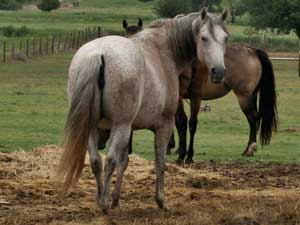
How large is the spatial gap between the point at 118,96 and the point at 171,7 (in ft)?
238

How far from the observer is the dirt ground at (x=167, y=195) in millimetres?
8797

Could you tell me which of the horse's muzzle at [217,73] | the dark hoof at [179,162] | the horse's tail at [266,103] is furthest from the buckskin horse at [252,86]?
the horse's muzzle at [217,73]

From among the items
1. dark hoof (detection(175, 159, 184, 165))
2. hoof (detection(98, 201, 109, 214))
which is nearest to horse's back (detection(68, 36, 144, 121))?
hoof (detection(98, 201, 109, 214))

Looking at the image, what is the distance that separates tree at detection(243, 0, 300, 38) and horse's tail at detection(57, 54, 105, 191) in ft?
172

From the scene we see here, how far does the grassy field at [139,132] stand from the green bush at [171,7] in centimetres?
4262

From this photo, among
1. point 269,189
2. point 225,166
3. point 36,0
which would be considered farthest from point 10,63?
point 36,0

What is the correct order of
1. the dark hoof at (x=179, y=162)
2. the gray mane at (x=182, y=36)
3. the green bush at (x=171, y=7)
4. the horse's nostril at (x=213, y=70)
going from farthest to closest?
1. the green bush at (x=171, y=7)
2. the dark hoof at (x=179, y=162)
3. the gray mane at (x=182, y=36)
4. the horse's nostril at (x=213, y=70)

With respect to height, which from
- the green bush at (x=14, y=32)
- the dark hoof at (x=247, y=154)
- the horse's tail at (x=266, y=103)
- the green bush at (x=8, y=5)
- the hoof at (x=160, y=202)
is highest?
the hoof at (x=160, y=202)

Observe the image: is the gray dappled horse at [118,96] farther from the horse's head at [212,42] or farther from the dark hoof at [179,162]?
the dark hoof at [179,162]

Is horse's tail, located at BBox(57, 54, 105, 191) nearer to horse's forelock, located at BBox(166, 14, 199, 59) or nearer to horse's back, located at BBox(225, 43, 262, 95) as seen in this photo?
horse's forelock, located at BBox(166, 14, 199, 59)

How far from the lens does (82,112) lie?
337 inches

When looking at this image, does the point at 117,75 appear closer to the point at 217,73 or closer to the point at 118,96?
the point at 118,96

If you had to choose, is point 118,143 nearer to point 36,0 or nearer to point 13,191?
point 13,191

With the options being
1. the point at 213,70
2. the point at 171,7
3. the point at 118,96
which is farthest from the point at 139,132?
the point at 171,7
